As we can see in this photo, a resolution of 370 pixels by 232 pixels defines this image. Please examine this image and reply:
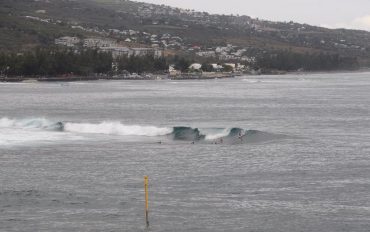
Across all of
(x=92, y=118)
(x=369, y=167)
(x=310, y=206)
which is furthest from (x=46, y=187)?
(x=92, y=118)

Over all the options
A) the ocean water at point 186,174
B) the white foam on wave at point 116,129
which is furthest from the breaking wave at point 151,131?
the ocean water at point 186,174

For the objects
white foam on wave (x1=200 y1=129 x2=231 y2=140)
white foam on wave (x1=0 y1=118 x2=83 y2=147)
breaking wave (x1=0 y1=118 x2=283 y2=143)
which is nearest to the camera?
white foam on wave (x1=0 y1=118 x2=83 y2=147)

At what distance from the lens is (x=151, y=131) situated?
77.1 meters

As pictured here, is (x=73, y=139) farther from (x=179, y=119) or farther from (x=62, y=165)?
(x=179, y=119)

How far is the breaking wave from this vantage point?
71688mm

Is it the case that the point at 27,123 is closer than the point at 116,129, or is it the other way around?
the point at 116,129

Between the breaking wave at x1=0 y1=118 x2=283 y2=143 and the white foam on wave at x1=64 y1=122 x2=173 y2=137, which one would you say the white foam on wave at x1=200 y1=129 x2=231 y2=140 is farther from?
the white foam on wave at x1=64 y1=122 x2=173 y2=137

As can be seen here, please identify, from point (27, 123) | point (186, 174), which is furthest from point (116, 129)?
point (186, 174)

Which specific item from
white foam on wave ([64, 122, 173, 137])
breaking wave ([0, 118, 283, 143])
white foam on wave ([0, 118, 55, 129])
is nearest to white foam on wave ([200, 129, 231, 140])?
breaking wave ([0, 118, 283, 143])

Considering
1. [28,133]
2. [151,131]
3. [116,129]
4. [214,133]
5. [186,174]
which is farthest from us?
[116,129]

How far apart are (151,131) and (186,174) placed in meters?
28.8

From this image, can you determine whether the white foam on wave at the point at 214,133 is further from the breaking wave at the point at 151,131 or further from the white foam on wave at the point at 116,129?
the white foam on wave at the point at 116,129

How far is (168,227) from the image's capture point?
34906mm

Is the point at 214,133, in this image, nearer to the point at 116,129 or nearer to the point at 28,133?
the point at 116,129
